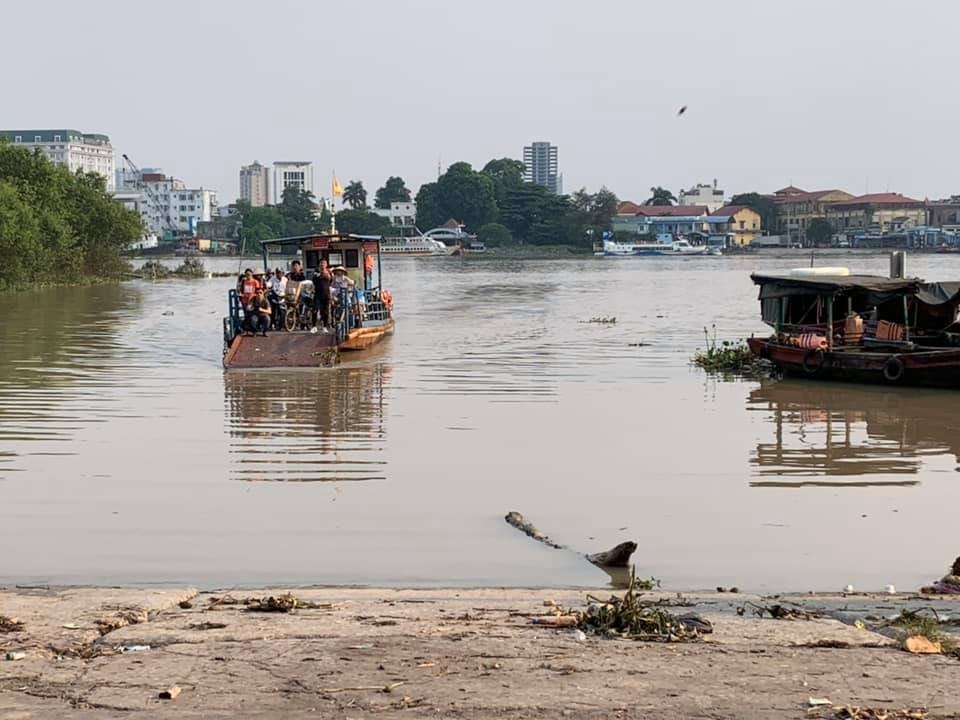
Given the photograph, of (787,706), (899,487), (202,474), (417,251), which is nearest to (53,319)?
(202,474)

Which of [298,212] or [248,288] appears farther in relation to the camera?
[298,212]

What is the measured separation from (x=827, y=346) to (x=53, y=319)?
80.5ft

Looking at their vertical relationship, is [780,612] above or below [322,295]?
below

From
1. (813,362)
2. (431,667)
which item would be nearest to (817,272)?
(813,362)

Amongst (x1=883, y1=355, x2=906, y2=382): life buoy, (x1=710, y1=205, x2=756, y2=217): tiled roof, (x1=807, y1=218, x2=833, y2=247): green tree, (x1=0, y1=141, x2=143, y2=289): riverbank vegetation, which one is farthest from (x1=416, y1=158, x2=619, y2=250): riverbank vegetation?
(x1=883, y1=355, x2=906, y2=382): life buoy

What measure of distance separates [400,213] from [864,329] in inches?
5658

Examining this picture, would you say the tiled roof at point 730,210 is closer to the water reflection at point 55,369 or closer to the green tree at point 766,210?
the green tree at point 766,210

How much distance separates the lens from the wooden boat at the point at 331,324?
23.7 metres

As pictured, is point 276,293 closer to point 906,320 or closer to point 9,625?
point 906,320

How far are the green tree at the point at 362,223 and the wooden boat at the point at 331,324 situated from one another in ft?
372

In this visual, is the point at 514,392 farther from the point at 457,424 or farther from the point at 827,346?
the point at 827,346

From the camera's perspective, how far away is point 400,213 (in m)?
165

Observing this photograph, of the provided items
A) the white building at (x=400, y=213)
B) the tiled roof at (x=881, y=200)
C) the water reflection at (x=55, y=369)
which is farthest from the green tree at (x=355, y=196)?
the water reflection at (x=55, y=369)

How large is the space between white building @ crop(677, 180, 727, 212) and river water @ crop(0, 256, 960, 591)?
513 ft
